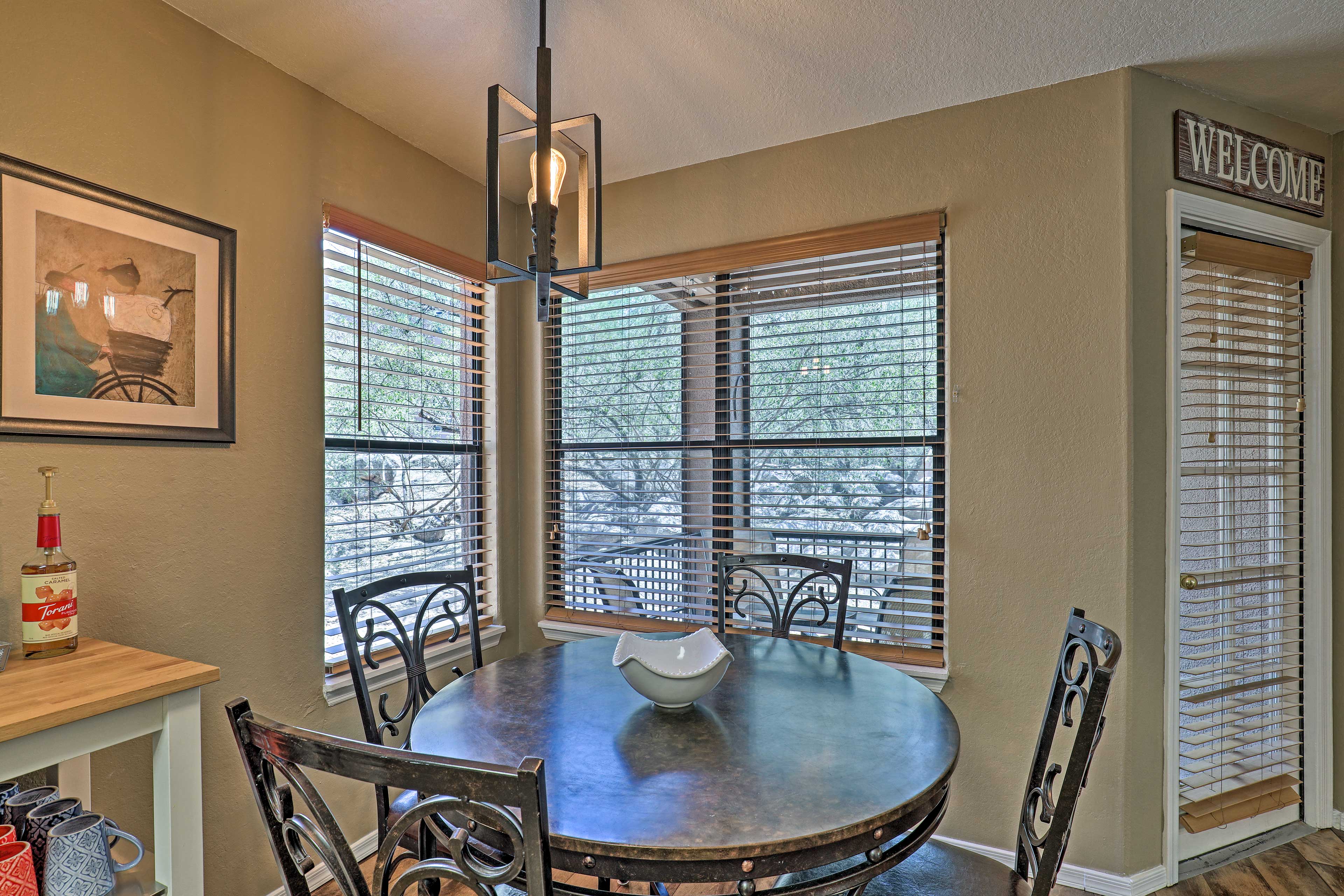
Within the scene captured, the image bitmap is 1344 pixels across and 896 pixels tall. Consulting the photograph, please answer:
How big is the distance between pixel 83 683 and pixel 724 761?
117cm

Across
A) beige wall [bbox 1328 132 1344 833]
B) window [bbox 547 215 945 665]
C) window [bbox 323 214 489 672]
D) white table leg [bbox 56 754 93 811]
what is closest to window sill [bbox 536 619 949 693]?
window [bbox 547 215 945 665]

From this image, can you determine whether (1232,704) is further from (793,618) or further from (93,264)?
(93,264)

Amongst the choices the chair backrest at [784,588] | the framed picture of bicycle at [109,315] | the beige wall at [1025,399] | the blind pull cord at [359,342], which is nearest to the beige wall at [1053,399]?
the beige wall at [1025,399]

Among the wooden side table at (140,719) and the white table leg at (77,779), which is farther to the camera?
the white table leg at (77,779)

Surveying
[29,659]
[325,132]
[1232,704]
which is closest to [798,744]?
[29,659]

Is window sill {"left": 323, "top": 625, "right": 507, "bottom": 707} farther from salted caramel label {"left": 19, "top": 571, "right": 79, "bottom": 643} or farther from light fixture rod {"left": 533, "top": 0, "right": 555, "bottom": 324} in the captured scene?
light fixture rod {"left": 533, "top": 0, "right": 555, "bottom": 324}

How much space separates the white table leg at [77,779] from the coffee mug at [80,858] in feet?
1.26

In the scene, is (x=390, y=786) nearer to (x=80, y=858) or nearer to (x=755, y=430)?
(x=80, y=858)

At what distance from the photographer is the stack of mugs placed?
3.88ft

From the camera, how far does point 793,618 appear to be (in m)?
2.72

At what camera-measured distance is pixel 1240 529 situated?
2.50 m

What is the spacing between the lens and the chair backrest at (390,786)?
79 centimetres

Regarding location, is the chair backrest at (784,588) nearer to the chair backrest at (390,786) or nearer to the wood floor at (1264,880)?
the wood floor at (1264,880)

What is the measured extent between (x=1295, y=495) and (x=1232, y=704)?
781 mm
